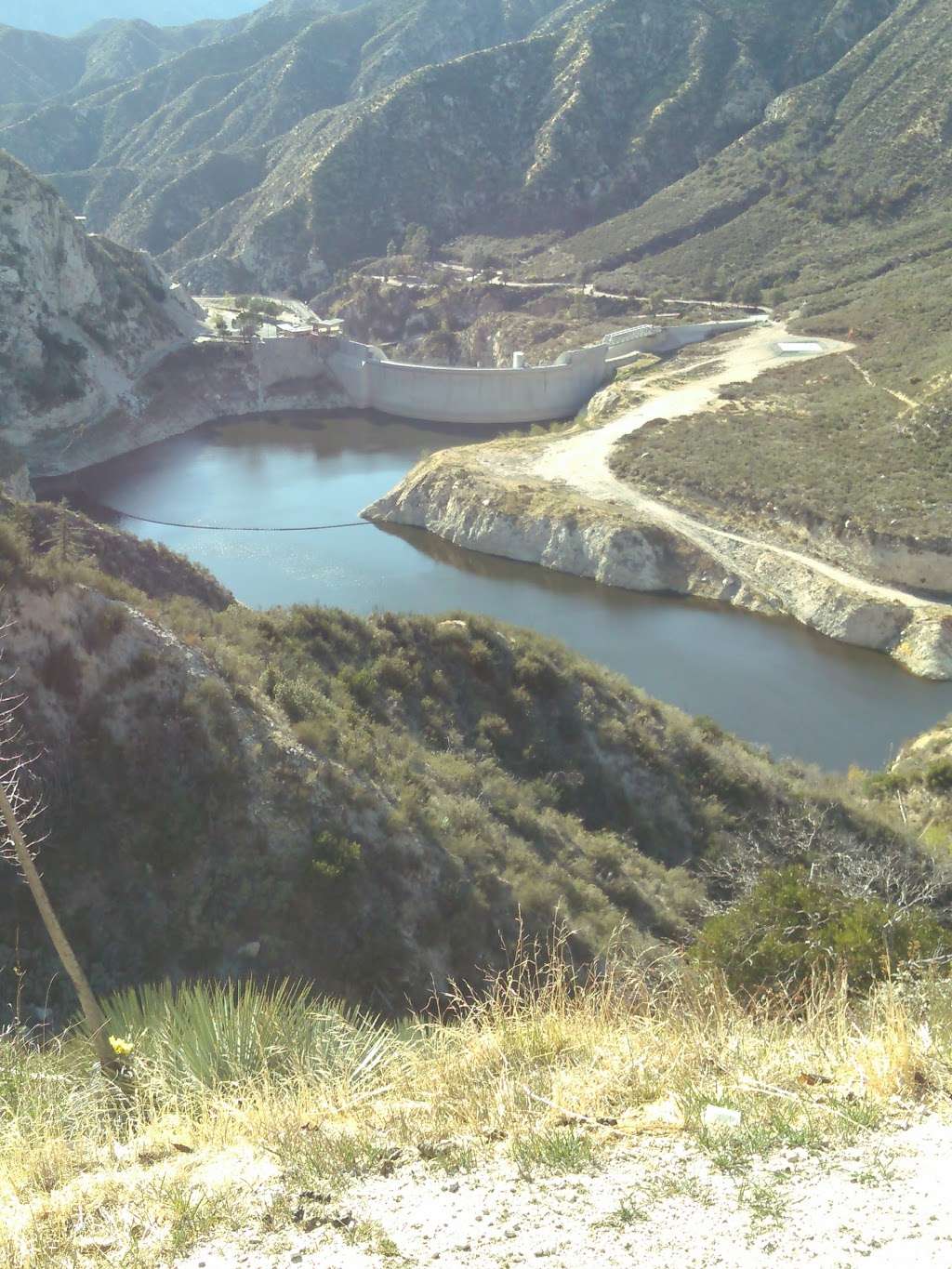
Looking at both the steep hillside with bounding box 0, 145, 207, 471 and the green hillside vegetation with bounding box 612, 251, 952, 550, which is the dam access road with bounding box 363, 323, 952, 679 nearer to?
the green hillside vegetation with bounding box 612, 251, 952, 550

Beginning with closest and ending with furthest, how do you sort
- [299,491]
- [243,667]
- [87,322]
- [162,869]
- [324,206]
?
[162,869] → [243,667] → [299,491] → [87,322] → [324,206]

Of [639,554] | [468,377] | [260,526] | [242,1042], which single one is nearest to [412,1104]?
[242,1042]

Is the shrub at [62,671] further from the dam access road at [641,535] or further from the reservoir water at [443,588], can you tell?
the dam access road at [641,535]

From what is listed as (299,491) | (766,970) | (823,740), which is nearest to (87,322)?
(299,491)

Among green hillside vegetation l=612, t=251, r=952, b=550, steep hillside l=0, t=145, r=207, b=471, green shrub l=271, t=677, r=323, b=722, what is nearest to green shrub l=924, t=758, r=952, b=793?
green shrub l=271, t=677, r=323, b=722

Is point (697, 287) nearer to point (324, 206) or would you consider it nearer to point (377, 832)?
point (324, 206)

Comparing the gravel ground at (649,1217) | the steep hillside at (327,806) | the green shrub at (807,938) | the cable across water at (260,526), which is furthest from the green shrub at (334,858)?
the cable across water at (260,526)
